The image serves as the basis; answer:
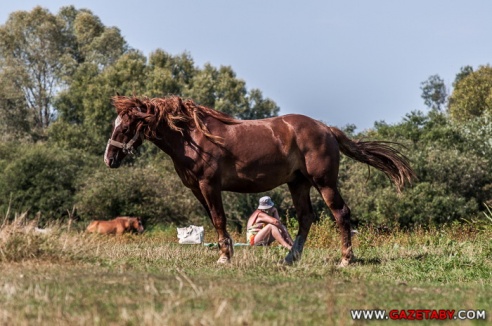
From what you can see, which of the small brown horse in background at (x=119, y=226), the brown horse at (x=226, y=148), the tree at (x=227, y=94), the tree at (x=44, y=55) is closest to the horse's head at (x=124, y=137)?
the brown horse at (x=226, y=148)

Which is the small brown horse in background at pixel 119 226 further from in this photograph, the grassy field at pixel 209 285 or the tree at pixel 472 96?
the tree at pixel 472 96

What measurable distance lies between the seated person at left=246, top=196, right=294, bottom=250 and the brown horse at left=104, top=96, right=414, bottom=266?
373 centimetres

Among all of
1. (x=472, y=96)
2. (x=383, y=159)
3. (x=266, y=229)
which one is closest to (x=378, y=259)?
(x=383, y=159)

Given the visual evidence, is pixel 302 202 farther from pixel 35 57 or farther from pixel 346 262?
pixel 35 57

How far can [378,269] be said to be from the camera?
1130 cm

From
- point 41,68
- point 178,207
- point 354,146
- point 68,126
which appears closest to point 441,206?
point 178,207

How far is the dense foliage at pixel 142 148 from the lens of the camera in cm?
4469

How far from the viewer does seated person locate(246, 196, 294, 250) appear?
16062mm

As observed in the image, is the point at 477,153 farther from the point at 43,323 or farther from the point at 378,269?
the point at 43,323

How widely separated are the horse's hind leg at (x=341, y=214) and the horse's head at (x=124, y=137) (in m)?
2.74

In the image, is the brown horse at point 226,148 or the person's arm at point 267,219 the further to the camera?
the person's arm at point 267,219

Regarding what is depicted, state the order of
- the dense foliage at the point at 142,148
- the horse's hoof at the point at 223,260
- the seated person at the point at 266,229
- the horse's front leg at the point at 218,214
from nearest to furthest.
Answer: the horse's hoof at the point at 223,260 < the horse's front leg at the point at 218,214 < the seated person at the point at 266,229 < the dense foliage at the point at 142,148

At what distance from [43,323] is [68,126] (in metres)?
65.3

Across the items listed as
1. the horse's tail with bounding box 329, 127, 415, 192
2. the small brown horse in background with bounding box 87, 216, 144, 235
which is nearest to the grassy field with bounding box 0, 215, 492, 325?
the horse's tail with bounding box 329, 127, 415, 192
